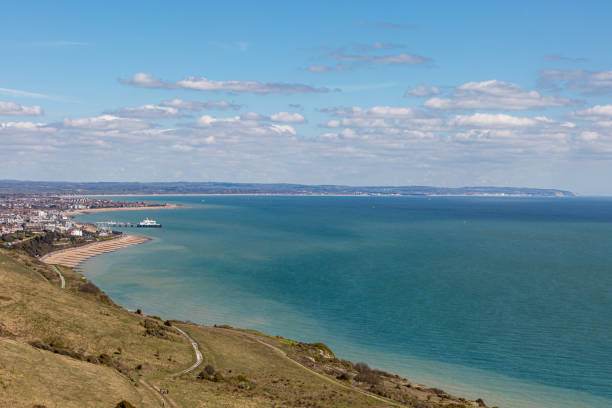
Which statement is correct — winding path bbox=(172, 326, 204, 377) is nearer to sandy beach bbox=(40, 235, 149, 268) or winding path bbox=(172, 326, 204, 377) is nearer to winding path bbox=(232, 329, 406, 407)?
Answer: winding path bbox=(232, 329, 406, 407)

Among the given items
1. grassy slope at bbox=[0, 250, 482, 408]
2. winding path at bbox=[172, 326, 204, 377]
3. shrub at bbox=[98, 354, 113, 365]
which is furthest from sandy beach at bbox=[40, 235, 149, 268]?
shrub at bbox=[98, 354, 113, 365]

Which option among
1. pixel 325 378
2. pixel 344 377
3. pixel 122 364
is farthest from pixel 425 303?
pixel 122 364

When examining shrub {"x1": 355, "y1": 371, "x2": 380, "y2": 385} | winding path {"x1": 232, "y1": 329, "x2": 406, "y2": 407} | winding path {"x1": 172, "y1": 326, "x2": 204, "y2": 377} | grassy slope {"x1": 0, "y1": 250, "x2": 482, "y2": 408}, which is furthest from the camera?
shrub {"x1": 355, "y1": 371, "x2": 380, "y2": 385}

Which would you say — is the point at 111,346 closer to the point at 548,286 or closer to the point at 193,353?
the point at 193,353

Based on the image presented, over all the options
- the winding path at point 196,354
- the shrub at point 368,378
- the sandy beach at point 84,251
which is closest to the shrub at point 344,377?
the shrub at point 368,378

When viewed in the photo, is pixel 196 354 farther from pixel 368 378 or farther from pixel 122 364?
pixel 368 378

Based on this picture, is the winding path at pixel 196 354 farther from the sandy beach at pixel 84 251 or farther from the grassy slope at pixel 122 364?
the sandy beach at pixel 84 251
